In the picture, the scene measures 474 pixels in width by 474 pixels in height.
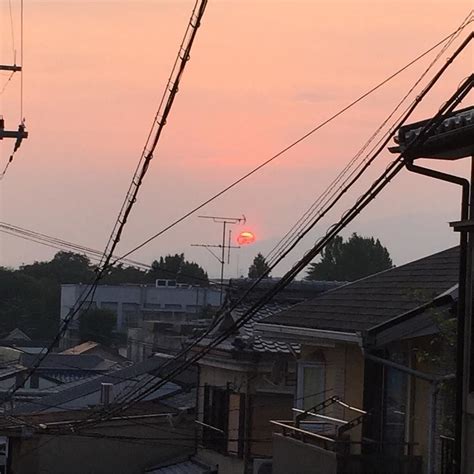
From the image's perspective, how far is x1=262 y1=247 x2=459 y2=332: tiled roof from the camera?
16.9m

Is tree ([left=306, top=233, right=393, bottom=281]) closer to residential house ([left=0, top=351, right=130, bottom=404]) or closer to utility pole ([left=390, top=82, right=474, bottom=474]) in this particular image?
residential house ([left=0, top=351, right=130, bottom=404])

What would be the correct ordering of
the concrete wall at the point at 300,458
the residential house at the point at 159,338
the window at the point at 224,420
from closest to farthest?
the concrete wall at the point at 300,458
the window at the point at 224,420
the residential house at the point at 159,338

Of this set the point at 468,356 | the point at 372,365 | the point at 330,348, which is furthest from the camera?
the point at 330,348

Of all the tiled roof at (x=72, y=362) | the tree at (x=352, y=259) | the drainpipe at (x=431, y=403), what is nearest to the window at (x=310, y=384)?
the drainpipe at (x=431, y=403)

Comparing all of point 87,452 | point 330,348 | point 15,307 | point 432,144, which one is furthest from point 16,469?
point 15,307

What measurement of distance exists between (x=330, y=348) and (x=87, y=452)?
909 centimetres

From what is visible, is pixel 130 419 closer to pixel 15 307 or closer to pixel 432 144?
pixel 432 144

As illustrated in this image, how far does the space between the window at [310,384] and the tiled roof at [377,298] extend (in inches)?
34.6

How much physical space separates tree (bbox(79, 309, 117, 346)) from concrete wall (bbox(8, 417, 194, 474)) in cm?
5899

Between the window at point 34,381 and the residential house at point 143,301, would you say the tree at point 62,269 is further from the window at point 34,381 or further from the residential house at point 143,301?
the window at point 34,381

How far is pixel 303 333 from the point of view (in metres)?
18.2

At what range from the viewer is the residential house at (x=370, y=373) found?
1514 cm

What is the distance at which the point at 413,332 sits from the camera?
50.0ft

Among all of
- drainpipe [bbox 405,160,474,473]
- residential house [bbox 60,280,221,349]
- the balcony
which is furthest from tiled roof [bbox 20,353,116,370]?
drainpipe [bbox 405,160,474,473]
